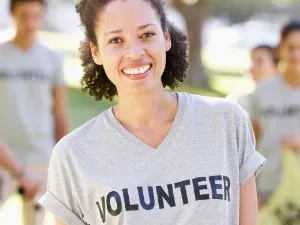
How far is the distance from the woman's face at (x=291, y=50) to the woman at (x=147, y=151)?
3144mm

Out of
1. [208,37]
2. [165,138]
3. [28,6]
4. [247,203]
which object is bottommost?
[247,203]

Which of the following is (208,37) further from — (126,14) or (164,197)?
(164,197)

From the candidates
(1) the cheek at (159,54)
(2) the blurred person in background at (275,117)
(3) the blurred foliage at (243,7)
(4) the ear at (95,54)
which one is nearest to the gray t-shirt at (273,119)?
(2) the blurred person in background at (275,117)

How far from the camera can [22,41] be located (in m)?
6.28

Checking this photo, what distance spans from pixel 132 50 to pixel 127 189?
493mm

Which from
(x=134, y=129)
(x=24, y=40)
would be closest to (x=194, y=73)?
(x=24, y=40)

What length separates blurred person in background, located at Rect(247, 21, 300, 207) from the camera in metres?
5.96

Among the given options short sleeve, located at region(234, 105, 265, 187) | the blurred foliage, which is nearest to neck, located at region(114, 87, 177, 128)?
short sleeve, located at region(234, 105, 265, 187)

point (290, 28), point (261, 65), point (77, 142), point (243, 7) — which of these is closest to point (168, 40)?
point (77, 142)

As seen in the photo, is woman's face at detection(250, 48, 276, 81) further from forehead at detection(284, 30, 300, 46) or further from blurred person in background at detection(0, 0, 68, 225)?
blurred person in background at detection(0, 0, 68, 225)

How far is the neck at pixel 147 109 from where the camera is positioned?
3.09 m

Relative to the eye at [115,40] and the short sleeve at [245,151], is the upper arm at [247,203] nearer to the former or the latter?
the short sleeve at [245,151]

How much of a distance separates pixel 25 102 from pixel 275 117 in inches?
72.7

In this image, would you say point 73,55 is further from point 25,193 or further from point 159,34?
point 159,34
